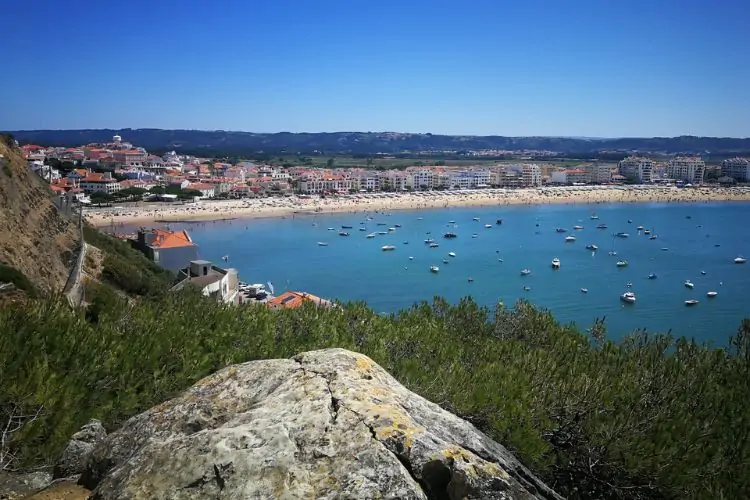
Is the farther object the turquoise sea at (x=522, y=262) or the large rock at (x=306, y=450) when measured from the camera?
the turquoise sea at (x=522, y=262)

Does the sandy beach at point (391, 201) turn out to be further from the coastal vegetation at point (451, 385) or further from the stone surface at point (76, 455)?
the stone surface at point (76, 455)

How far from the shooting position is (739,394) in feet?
38.2

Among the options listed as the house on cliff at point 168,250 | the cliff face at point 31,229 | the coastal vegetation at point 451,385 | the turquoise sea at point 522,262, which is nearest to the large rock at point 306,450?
the coastal vegetation at point 451,385

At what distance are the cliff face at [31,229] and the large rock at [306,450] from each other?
725 inches

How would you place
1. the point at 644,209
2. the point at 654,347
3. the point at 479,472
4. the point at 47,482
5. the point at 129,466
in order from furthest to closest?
1. the point at 644,209
2. the point at 654,347
3. the point at 47,482
4. the point at 129,466
5. the point at 479,472

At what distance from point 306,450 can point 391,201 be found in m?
111

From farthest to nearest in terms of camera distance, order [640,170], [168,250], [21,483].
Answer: [640,170] < [168,250] < [21,483]

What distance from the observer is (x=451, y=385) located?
29.0ft

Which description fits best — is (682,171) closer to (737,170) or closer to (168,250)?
(737,170)

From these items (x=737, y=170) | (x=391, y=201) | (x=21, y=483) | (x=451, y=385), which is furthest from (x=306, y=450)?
(x=737, y=170)

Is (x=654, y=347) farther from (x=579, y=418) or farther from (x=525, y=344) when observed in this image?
(x=579, y=418)

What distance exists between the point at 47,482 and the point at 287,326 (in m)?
6.55

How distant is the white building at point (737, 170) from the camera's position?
157m

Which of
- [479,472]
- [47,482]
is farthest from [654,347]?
[47,482]
